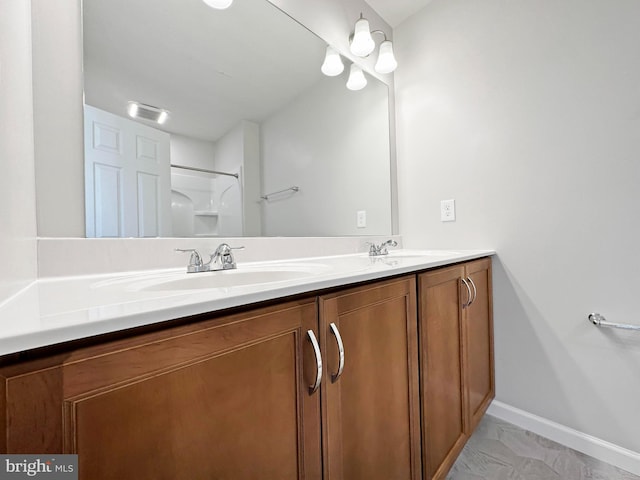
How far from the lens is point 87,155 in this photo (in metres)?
0.82

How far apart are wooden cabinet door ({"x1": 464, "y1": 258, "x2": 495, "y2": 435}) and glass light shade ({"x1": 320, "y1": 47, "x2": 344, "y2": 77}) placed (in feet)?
3.76

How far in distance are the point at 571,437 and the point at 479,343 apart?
1.65 ft

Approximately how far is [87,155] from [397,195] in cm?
151

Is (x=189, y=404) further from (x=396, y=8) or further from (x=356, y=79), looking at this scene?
(x=396, y=8)

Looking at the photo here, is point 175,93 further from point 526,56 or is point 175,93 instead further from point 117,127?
point 526,56

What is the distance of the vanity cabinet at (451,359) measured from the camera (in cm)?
89

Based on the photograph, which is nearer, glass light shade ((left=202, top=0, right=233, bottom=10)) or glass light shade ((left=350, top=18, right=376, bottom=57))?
glass light shade ((left=202, top=0, right=233, bottom=10))

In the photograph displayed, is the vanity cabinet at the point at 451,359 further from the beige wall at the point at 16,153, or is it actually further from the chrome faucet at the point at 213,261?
the beige wall at the point at 16,153

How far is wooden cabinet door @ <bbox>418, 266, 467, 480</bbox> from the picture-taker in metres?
0.88

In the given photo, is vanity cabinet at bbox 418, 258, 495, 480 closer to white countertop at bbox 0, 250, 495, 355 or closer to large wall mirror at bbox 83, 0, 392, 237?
white countertop at bbox 0, 250, 495, 355

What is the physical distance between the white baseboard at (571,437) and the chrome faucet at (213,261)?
1445 mm

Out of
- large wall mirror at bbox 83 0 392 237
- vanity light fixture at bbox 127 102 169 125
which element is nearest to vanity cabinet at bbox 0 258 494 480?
large wall mirror at bbox 83 0 392 237

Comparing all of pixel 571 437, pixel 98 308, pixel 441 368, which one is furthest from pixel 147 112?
pixel 571 437

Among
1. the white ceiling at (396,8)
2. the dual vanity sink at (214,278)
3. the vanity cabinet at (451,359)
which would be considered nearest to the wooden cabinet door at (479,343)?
the vanity cabinet at (451,359)
